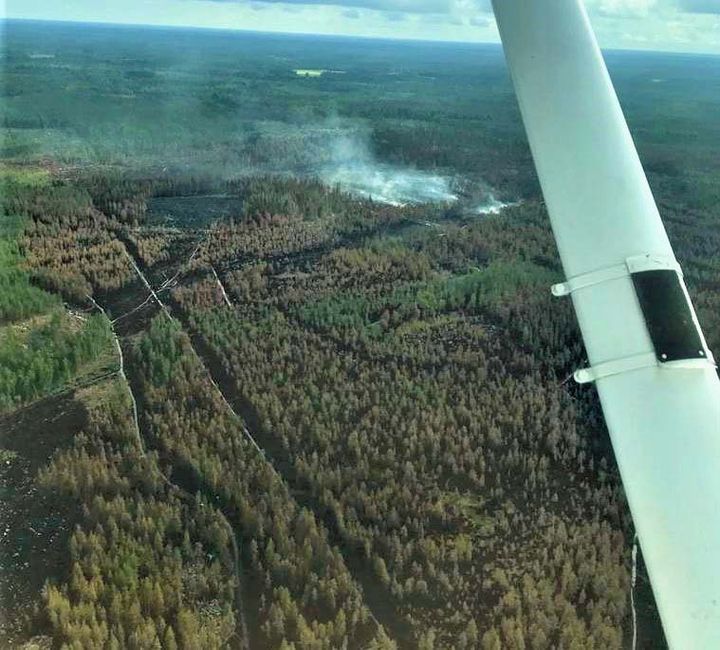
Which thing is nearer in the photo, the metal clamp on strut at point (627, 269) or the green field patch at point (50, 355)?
the metal clamp on strut at point (627, 269)

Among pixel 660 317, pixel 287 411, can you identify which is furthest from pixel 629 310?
pixel 287 411

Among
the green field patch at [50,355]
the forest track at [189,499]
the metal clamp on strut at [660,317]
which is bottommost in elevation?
the forest track at [189,499]

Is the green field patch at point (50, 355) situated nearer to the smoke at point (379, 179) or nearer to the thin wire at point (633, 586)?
the thin wire at point (633, 586)

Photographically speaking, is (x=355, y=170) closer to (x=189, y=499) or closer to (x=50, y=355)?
(x=50, y=355)

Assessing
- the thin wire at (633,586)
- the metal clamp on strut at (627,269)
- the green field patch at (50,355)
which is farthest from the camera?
the green field patch at (50,355)

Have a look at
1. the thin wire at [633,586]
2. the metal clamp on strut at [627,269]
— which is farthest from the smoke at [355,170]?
the metal clamp on strut at [627,269]

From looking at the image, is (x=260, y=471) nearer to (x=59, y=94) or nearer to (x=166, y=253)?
(x=166, y=253)

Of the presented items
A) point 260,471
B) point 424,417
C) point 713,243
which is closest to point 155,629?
point 260,471
